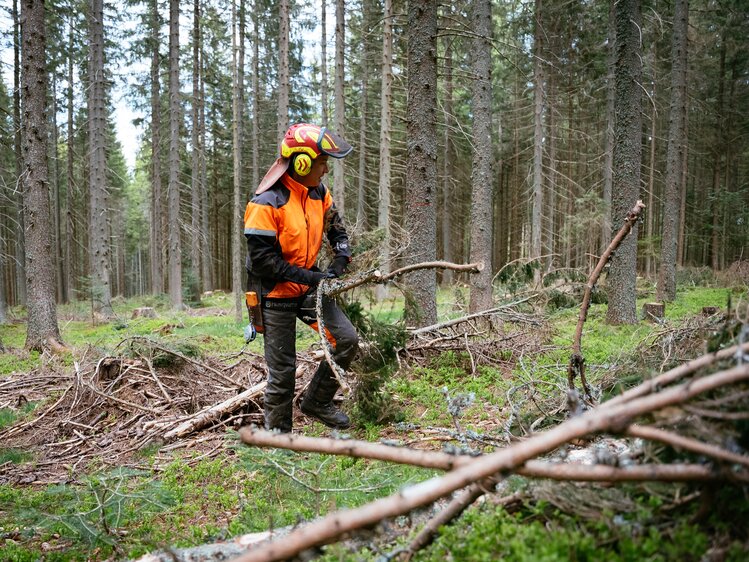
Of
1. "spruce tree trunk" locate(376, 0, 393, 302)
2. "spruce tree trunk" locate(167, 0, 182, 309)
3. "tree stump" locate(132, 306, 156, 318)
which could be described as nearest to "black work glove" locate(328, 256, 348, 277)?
"spruce tree trunk" locate(376, 0, 393, 302)

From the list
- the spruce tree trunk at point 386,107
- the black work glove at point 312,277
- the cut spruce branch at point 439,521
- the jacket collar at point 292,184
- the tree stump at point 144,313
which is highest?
the spruce tree trunk at point 386,107

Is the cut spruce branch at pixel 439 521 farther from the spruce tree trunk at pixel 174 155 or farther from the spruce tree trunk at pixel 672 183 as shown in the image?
the spruce tree trunk at pixel 174 155

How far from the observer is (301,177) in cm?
426

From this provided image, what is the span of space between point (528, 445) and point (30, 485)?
4556 millimetres

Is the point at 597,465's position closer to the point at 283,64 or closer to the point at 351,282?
the point at 351,282

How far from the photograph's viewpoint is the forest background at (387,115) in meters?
16.4

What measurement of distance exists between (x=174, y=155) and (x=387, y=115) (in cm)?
887

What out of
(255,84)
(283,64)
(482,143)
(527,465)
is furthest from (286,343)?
(255,84)

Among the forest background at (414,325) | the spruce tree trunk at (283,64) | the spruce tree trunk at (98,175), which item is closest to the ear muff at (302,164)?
the forest background at (414,325)

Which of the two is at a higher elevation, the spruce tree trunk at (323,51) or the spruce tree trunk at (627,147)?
the spruce tree trunk at (323,51)

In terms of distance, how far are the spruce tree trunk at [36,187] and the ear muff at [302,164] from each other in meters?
8.44

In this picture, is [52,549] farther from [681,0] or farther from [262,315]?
[681,0]

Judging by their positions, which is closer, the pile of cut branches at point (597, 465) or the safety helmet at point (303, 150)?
the pile of cut branches at point (597, 465)

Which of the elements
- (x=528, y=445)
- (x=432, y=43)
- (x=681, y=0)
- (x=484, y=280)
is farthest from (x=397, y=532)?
(x=681, y=0)
